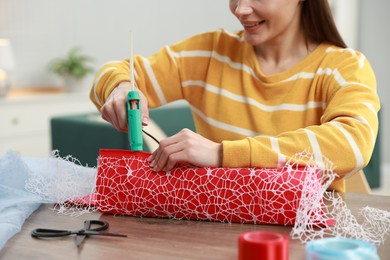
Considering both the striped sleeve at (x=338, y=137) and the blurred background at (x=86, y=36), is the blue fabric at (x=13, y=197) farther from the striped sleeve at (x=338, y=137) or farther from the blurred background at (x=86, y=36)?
the blurred background at (x=86, y=36)

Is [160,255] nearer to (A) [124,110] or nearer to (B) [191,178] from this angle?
(B) [191,178]

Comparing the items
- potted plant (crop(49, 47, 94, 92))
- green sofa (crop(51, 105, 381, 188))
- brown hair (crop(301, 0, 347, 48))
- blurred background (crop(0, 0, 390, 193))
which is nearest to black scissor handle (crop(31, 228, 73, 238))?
brown hair (crop(301, 0, 347, 48))

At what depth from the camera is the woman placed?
1.13 m

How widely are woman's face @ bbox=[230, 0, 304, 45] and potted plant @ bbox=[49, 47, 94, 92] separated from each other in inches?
128

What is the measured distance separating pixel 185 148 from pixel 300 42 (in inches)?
24.1

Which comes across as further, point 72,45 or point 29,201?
point 72,45

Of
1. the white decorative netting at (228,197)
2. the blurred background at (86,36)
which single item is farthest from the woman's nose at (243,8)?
the blurred background at (86,36)

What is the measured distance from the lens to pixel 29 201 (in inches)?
45.3

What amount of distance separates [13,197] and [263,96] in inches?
26.1

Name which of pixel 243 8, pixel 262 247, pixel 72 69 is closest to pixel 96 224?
pixel 262 247

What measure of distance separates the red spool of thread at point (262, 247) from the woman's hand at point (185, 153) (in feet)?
1.08

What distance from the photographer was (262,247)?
0.77 m

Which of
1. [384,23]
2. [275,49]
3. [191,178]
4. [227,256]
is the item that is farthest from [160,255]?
[384,23]

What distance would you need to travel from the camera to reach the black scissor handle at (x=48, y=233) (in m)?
1.01
